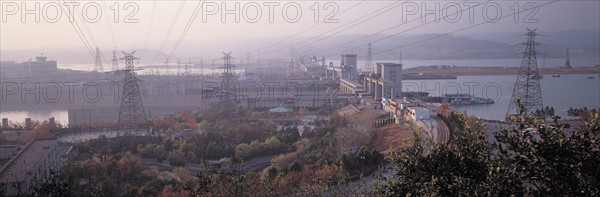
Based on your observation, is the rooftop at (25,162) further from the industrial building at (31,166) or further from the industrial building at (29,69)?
the industrial building at (29,69)

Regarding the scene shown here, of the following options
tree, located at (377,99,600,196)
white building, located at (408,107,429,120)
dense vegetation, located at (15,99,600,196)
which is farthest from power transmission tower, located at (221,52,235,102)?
tree, located at (377,99,600,196)

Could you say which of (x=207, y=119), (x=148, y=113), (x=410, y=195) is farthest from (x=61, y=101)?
(x=410, y=195)

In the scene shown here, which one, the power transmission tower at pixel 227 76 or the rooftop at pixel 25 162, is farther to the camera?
the power transmission tower at pixel 227 76

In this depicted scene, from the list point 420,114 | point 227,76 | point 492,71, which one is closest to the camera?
point 420,114

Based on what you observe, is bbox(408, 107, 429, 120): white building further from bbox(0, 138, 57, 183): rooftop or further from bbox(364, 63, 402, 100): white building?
bbox(0, 138, 57, 183): rooftop

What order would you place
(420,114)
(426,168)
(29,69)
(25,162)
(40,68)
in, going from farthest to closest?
(40,68), (29,69), (420,114), (25,162), (426,168)

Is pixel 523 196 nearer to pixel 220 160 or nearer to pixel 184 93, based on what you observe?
pixel 220 160

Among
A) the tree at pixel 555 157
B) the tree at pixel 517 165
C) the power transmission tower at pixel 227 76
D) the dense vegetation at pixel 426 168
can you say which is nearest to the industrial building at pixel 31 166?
the dense vegetation at pixel 426 168

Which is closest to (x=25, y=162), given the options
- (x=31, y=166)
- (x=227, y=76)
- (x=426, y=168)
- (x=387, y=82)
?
(x=31, y=166)

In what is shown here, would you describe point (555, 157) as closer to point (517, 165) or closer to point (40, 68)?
point (517, 165)
